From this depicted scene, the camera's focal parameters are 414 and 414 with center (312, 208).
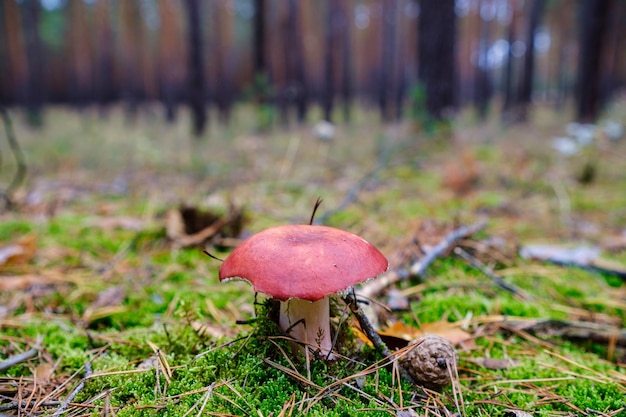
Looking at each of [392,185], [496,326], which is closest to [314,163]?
[392,185]

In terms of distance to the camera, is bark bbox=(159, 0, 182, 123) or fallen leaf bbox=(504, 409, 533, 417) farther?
bark bbox=(159, 0, 182, 123)

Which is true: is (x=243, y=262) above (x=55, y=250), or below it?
above

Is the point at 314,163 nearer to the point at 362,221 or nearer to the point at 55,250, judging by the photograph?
the point at 362,221

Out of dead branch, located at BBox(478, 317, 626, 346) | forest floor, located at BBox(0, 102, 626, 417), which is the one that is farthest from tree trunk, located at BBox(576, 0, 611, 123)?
dead branch, located at BBox(478, 317, 626, 346)

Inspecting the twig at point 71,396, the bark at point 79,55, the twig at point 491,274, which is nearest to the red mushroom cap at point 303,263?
the twig at point 71,396

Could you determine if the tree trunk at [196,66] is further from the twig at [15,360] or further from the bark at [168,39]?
the bark at [168,39]

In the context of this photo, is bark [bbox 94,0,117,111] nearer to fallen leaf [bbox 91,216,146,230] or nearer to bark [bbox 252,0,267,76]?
bark [bbox 252,0,267,76]

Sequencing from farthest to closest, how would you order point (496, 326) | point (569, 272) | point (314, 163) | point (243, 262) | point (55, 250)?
point (314, 163)
point (55, 250)
point (569, 272)
point (496, 326)
point (243, 262)
